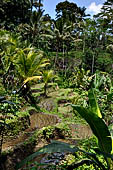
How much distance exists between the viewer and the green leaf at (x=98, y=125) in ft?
7.06

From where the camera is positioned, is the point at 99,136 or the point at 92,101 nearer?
the point at 99,136

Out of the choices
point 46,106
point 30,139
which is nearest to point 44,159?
point 30,139

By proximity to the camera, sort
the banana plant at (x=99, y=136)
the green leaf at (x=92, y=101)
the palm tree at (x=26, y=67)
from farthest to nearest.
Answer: the palm tree at (x=26, y=67) → the green leaf at (x=92, y=101) → the banana plant at (x=99, y=136)

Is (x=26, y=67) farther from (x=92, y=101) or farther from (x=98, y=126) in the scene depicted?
(x=98, y=126)

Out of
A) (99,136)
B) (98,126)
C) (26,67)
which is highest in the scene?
(26,67)

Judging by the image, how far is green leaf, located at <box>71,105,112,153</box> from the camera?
215cm

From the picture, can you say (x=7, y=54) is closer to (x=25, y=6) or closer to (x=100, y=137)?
(x=100, y=137)

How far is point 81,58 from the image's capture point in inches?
756

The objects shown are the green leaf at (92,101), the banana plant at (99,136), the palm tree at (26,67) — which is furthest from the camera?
the palm tree at (26,67)

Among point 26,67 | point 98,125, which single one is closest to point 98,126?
point 98,125

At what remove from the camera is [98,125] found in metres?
2.22

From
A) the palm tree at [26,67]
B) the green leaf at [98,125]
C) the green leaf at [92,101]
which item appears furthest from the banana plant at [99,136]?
the palm tree at [26,67]

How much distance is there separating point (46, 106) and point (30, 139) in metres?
4.92

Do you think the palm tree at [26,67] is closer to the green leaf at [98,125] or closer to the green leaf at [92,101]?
the green leaf at [92,101]
